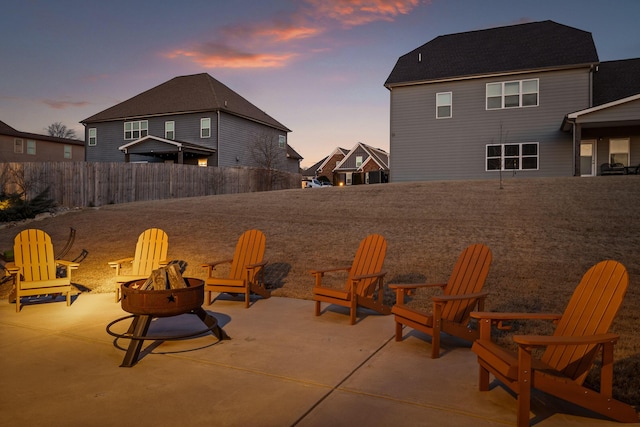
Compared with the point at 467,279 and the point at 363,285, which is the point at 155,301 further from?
the point at 467,279

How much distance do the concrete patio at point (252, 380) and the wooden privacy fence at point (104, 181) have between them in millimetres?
15295

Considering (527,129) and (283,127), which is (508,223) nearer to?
(527,129)

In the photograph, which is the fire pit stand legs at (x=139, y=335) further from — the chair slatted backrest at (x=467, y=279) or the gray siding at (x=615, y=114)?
the gray siding at (x=615, y=114)

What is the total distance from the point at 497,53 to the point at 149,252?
66.2ft

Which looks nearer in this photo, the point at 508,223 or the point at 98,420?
the point at 98,420

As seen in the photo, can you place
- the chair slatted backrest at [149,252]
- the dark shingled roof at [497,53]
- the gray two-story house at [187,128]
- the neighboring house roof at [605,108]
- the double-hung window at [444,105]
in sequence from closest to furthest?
1. the chair slatted backrest at [149,252]
2. the neighboring house roof at [605,108]
3. the dark shingled roof at [497,53]
4. the double-hung window at [444,105]
5. the gray two-story house at [187,128]

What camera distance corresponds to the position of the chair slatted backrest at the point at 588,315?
3.17 meters

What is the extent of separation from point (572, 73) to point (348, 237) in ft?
51.0

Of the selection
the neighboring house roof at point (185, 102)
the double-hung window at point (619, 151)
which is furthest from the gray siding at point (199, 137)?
the double-hung window at point (619, 151)

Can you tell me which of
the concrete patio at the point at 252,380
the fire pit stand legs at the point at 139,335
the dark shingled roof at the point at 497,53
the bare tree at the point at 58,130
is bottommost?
the concrete patio at the point at 252,380

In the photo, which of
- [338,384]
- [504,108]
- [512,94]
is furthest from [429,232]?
[512,94]

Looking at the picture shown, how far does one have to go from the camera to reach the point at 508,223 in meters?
10.4

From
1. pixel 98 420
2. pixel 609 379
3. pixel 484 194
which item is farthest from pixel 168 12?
pixel 609 379

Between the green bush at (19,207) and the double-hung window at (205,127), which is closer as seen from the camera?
the green bush at (19,207)
